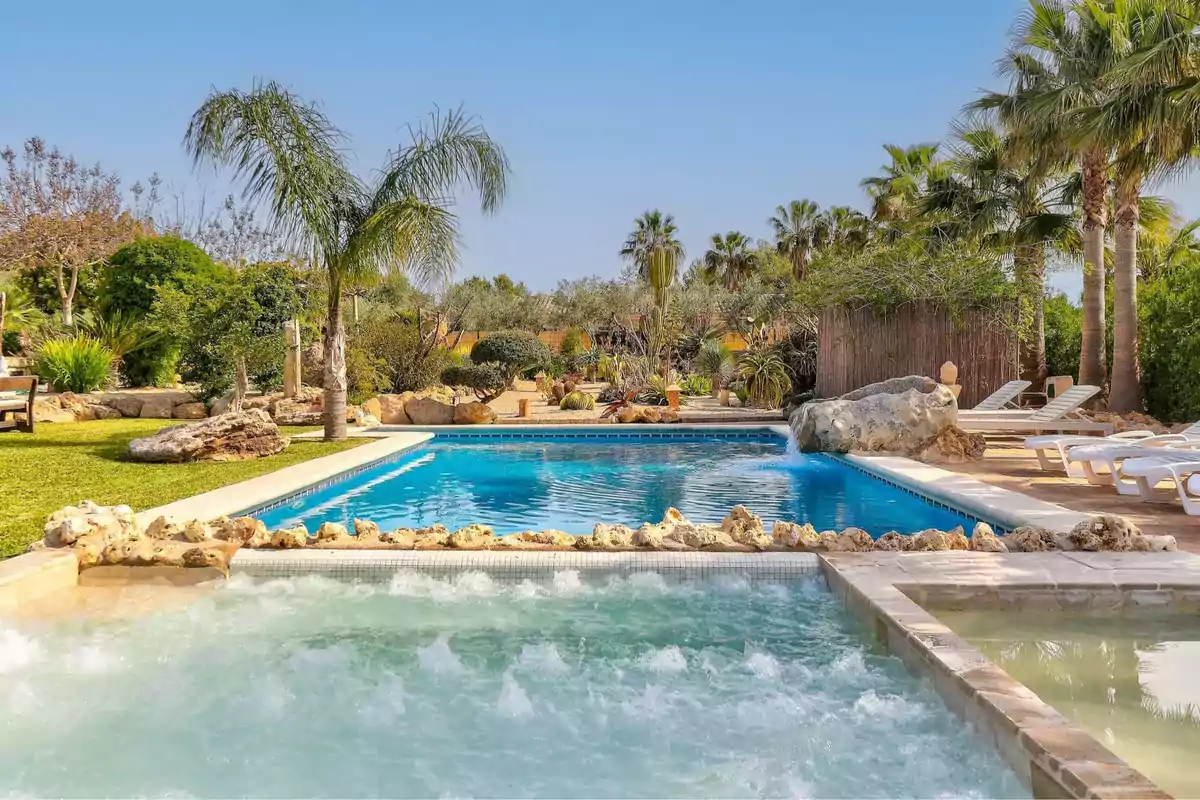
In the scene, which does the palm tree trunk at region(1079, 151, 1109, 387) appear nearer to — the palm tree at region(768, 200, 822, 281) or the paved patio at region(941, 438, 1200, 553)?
the paved patio at region(941, 438, 1200, 553)

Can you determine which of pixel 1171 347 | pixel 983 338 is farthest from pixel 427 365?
pixel 1171 347

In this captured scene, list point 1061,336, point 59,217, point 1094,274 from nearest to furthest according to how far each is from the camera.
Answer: point 1094,274
point 1061,336
point 59,217

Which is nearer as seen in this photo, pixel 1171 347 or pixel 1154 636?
pixel 1154 636

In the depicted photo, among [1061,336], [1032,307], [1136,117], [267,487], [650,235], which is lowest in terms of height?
[267,487]

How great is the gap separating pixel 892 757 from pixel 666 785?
0.85 meters

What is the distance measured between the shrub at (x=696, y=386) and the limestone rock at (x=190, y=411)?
12.6 m

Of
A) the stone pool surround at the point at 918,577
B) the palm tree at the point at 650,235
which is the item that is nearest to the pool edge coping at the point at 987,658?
the stone pool surround at the point at 918,577

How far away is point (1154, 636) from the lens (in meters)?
4.36

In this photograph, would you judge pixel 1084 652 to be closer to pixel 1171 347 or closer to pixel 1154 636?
pixel 1154 636

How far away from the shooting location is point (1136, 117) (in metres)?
11.1

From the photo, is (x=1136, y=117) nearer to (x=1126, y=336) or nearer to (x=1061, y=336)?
(x=1126, y=336)

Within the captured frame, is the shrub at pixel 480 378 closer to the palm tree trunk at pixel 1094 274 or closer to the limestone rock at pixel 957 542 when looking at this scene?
the palm tree trunk at pixel 1094 274

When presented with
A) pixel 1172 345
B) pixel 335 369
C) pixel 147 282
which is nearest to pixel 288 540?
pixel 335 369

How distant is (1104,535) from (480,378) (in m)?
15.4
